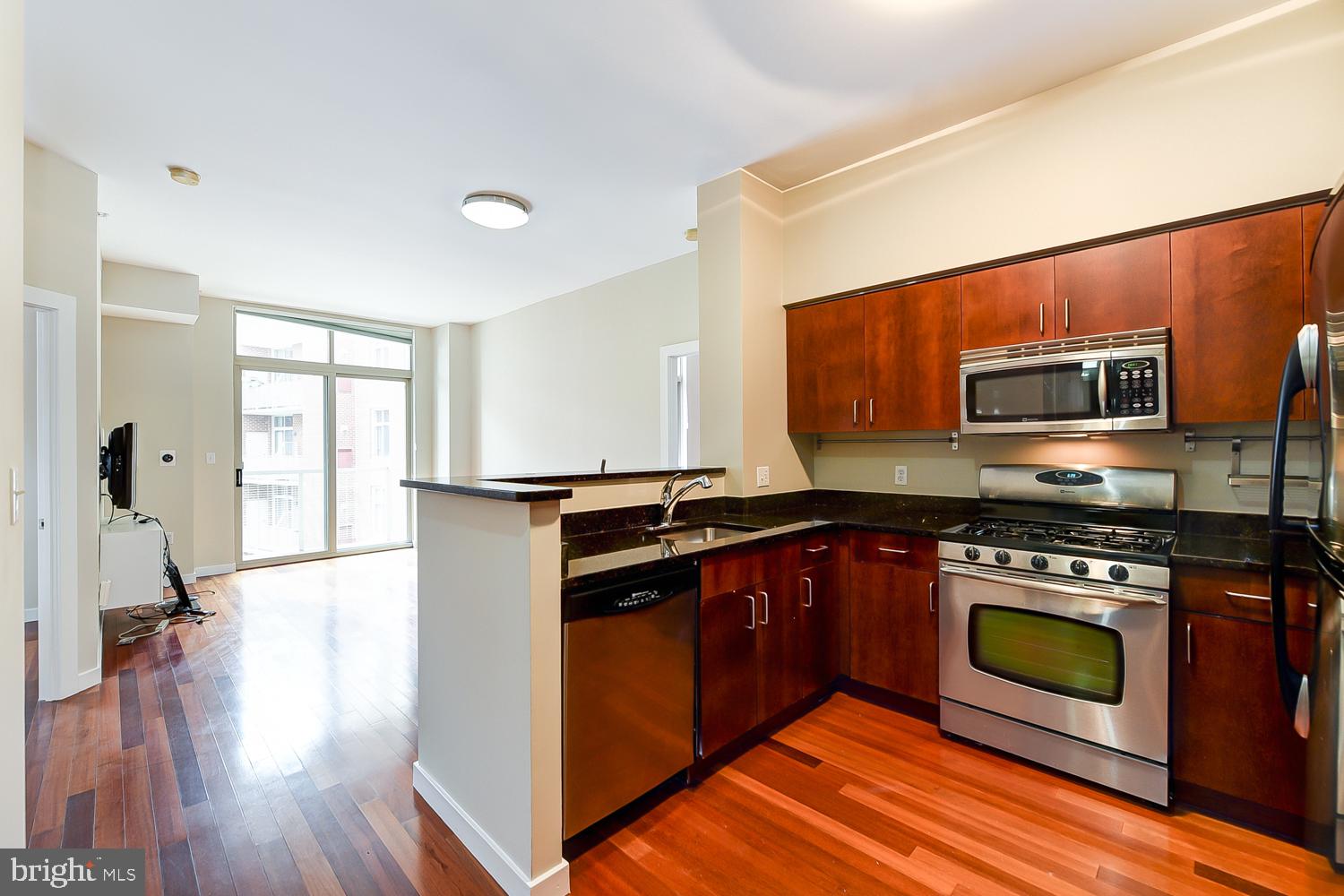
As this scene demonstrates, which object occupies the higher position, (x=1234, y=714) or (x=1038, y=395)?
(x=1038, y=395)

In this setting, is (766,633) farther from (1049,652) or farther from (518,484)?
(518,484)

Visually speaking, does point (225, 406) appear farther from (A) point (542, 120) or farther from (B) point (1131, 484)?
(B) point (1131, 484)

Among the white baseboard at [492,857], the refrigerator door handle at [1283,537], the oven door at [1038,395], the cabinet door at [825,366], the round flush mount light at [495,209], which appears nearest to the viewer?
the refrigerator door handle at [1283,537]

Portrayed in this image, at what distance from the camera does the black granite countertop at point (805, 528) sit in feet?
6.25

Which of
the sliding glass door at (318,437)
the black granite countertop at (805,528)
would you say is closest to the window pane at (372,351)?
the sliding glass door at (318,437)

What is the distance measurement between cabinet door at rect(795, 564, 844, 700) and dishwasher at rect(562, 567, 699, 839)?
728 mm

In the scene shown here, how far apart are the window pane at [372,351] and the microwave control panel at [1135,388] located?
701 cm

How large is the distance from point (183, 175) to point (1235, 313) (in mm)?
4939

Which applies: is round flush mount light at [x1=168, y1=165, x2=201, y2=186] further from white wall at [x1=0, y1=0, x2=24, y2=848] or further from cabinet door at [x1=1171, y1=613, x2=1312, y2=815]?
cabinet door at [x1=1171, y1=613, x2=1312, y2=815]

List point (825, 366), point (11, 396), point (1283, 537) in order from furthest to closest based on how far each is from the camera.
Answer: point (825, 366) < point (1283, 537) < point (11, 396)

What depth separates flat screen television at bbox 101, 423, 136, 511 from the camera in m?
3.78

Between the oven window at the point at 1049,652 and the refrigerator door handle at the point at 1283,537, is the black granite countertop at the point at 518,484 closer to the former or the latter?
the oven window at the point at 1049,652

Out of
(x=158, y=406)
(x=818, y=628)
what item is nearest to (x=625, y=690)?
(x=818, y=628)

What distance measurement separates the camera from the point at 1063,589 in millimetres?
2184
